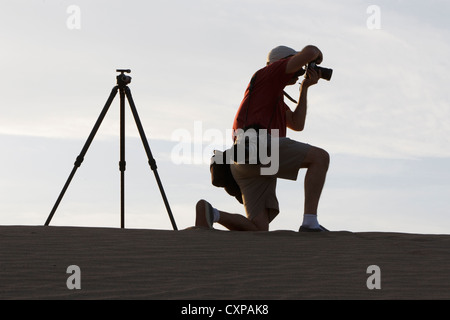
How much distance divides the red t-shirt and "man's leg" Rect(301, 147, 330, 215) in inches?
17.4

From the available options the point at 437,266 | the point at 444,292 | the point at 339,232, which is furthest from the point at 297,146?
the point at 444,292

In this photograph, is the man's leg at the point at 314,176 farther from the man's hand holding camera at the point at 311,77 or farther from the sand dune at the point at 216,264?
the man's hand holding camera at the point at 311,77

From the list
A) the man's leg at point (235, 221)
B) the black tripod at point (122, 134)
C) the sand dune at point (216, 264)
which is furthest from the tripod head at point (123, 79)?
the sand dune at point (216, 264)

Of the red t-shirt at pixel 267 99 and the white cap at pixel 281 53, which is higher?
the white cap at pixel 281 53

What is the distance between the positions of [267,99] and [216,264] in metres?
2.41

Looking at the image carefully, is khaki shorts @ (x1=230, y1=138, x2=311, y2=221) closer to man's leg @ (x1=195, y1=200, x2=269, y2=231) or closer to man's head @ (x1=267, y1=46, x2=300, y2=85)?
man's leg @ (x1=195, y1=200, x2=269, y2=231)

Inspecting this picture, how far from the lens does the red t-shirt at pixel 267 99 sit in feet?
32.2

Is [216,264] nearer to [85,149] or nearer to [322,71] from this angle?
[322,71]

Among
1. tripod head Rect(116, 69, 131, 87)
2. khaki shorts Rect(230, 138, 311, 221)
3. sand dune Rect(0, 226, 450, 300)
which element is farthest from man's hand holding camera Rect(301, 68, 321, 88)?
tripod head Rect(116, 69, 131, 87)

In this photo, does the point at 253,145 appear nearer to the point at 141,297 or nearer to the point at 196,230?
the point at 196,230

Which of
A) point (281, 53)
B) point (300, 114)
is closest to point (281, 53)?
point (281, 53)

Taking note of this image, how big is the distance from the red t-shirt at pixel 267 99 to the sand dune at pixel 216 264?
1049mm

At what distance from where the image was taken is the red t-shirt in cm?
983

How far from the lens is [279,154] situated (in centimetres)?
968
